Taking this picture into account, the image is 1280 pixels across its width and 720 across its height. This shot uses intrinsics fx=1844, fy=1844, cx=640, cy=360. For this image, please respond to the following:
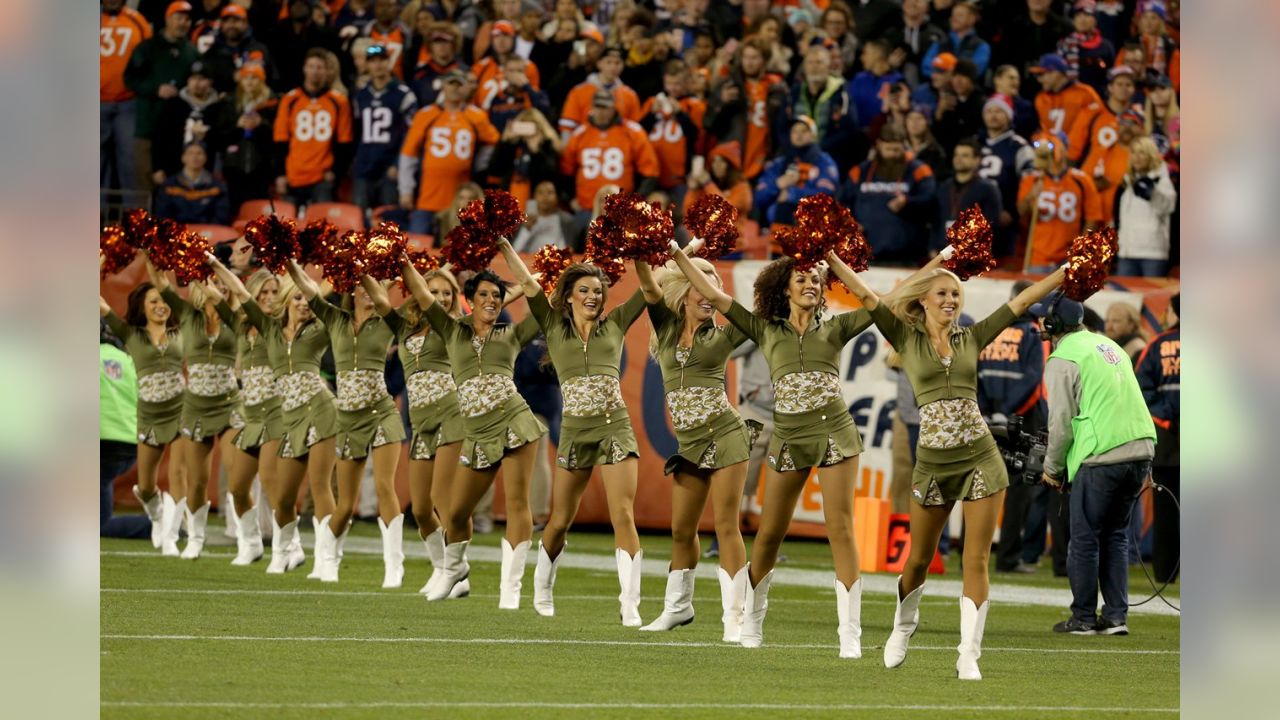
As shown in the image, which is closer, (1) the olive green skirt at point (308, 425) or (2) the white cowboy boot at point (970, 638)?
(2) the white cowboy boot at point (970, 638)

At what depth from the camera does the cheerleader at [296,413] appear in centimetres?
1166

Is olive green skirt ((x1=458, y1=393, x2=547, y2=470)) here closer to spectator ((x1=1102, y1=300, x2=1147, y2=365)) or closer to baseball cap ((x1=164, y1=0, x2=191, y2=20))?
spectator ((x1=1102, y1=300, x2=1147, y2=365))

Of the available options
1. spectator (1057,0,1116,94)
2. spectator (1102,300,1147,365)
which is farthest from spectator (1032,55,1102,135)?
spectator (1102,300,1147,365)

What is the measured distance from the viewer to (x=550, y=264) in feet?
32.8

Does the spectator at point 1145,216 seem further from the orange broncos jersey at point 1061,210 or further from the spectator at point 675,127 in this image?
the spectator at point 675,127

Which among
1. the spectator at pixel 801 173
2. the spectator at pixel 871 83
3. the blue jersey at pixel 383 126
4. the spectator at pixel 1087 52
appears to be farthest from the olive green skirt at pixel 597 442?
the spectator at pixel 1087 52

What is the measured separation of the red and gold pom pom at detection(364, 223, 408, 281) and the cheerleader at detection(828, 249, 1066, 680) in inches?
119

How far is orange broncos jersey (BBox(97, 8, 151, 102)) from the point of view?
56.8 feet

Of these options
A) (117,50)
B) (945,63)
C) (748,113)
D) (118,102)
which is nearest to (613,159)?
(748,113)

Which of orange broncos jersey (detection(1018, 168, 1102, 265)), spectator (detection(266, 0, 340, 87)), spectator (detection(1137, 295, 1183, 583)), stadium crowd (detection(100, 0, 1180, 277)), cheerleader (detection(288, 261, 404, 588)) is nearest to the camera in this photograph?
cheerleader (detection(288, 261, 404, 588))

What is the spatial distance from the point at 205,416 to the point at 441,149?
4.22m

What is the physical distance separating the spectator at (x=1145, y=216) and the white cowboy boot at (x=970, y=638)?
26.6 ft

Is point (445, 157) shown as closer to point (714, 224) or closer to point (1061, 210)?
point (1061, 210)
